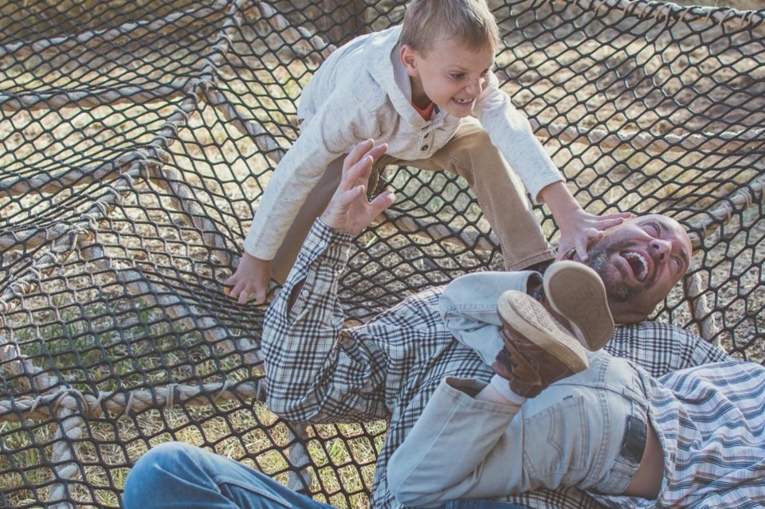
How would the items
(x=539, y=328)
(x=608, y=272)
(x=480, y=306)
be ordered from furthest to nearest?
(x=608, y=272) → (x=480, y=306) → (x=539, y=328)

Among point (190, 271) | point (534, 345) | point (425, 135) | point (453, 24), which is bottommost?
point (190, 271)

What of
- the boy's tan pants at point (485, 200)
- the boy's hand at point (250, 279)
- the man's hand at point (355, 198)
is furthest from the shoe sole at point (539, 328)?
the boy's hand at point (250, 279)

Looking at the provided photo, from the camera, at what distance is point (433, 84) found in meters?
1.47

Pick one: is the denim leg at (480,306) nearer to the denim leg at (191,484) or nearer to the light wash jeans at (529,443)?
the light wash jeans at (529,443)

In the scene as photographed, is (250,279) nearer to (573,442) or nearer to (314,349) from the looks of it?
(314,349)

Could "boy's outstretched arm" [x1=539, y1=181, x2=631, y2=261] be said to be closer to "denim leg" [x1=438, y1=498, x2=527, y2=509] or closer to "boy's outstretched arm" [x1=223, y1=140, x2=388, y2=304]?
"boy's outstretched arm" [x1=223, y1=140, x2=388, y2=304]

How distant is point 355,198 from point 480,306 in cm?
24

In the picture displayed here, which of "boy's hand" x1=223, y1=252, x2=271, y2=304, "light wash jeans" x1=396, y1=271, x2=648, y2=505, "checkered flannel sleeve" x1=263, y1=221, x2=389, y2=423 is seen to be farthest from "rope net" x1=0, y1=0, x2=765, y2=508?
"light wash jeans" x1=396, y1=271, x2=648, y2=505

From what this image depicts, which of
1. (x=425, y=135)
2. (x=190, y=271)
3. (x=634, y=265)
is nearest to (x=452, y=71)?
(x=425, y=135)

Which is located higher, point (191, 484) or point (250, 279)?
point (191, 484)

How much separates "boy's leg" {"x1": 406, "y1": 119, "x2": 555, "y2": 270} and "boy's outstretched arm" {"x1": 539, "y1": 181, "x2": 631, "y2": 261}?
0.35 ft

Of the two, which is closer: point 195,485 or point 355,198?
point 195,485

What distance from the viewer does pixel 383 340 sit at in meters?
1.42

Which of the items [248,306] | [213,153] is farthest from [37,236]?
[213,153]
